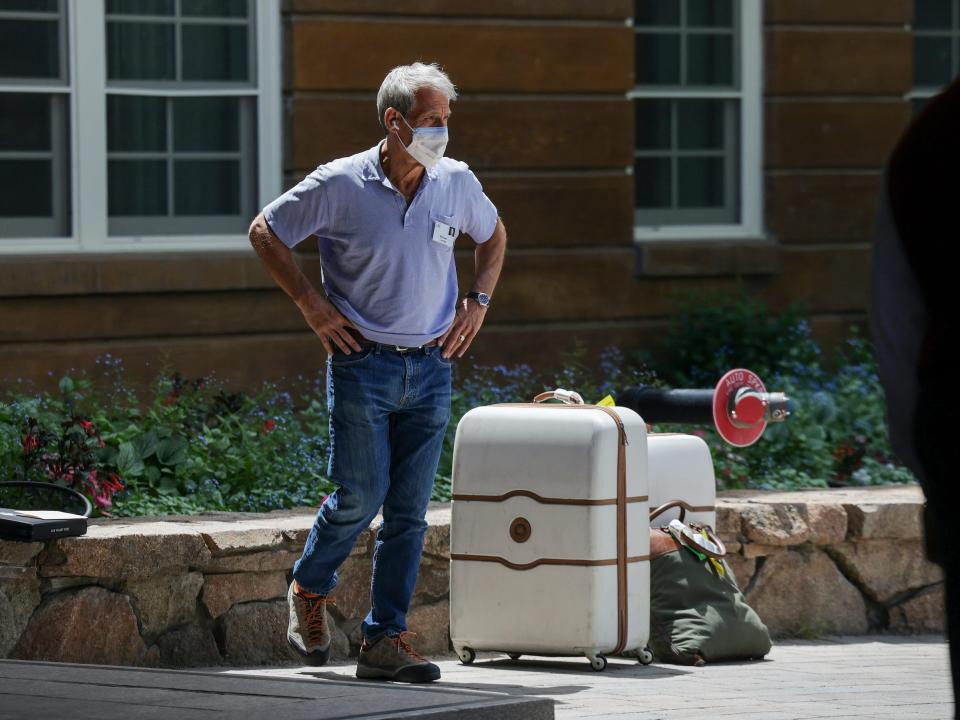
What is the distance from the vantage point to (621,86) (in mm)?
11477

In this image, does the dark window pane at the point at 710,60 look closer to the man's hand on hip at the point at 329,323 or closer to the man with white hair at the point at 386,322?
the man with white hair at the point at 386,322

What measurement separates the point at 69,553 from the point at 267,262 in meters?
1.22

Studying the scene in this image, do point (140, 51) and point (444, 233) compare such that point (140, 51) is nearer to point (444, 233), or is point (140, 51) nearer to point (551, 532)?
point (444, 233)

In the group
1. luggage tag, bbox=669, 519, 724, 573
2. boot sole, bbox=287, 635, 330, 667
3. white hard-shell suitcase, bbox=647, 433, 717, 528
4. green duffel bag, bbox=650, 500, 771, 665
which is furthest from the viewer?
white hard-shell suitcase, bbox=647, 433, 717, 528

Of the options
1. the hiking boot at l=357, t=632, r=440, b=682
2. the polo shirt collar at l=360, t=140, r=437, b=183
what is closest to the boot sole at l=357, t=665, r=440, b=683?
Result: the hiking boot at l=357, t=632, r=440, b=682

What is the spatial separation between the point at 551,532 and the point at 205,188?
4.74 metres

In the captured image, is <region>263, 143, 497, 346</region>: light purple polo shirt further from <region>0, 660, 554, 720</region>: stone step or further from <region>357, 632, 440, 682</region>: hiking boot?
<region>0, 660, 554, 720</region>: stone step

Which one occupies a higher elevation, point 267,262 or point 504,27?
point 504,27

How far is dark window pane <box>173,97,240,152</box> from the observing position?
10.8 metres

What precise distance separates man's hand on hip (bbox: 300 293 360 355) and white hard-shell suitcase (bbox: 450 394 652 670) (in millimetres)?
801

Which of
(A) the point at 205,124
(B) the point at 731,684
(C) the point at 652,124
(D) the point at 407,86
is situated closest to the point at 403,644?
(B) the point at 731,684

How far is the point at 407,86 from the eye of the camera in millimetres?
6207

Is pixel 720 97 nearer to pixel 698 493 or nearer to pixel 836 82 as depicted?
pixel 836 82

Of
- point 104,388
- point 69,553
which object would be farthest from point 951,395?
point 104,388
